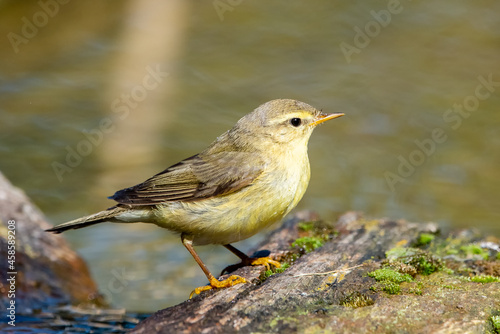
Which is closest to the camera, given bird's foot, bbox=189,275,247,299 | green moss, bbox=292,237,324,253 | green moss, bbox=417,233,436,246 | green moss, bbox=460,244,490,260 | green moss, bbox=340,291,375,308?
green moss, bbox=340,291,375,308

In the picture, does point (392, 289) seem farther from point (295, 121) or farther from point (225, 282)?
point (295, 121)

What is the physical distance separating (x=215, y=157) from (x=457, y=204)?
6.46 meters

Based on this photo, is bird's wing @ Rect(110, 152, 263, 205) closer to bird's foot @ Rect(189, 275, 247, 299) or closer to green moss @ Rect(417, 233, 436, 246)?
bird's foot @ Rect(189, 275, 247, 299)

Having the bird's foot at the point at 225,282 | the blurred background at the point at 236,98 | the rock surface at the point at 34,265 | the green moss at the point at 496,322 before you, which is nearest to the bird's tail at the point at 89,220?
the bird's foot at the point at 225,282

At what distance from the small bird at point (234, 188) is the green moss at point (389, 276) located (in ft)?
3.05

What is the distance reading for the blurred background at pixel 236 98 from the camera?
1080 cm

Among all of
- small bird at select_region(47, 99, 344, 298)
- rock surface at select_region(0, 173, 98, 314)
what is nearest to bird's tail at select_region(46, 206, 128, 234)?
small bird at select_region(47, 99, 344, 298)

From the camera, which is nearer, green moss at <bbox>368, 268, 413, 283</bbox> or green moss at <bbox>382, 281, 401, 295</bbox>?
green moss at <bbox>382, 281, 401, 295</bbox>

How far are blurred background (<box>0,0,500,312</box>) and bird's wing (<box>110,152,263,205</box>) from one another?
3084mm

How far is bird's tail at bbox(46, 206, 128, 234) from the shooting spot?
17.3ft

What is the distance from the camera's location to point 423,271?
201 inches

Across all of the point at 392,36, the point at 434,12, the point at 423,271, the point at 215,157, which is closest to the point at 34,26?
the point at 392,36

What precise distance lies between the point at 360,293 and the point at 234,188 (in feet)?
4.62

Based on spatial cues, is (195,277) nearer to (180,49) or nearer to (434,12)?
(180,49)
